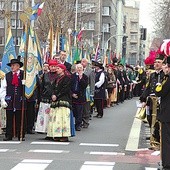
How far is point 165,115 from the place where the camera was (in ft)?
28.4

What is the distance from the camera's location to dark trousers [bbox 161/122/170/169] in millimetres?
8539

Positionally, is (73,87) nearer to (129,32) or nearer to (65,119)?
(65,119)

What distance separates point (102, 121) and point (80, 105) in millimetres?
2888

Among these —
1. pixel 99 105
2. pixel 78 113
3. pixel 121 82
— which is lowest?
pixel 99 105

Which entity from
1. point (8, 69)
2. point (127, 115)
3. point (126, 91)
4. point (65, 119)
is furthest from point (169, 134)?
point (126, 91)

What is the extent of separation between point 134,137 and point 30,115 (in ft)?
8.56

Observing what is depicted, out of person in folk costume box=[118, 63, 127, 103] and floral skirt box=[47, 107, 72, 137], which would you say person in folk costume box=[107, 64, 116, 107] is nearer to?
person in folk costume box=[118, 63, 127, 103]

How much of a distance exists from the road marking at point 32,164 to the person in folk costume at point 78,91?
511cm

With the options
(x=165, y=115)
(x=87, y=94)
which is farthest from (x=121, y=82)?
(x=165, y=115)

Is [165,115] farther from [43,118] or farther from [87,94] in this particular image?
[87,94]

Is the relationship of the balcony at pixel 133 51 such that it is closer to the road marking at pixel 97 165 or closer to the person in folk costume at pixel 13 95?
the person in folk costume at pixel 13 95

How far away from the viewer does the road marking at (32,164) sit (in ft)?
→ 30.3

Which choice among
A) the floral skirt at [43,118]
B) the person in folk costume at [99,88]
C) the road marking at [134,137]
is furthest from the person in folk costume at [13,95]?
the person in folk costume at [99,88]

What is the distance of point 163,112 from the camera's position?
867cm
